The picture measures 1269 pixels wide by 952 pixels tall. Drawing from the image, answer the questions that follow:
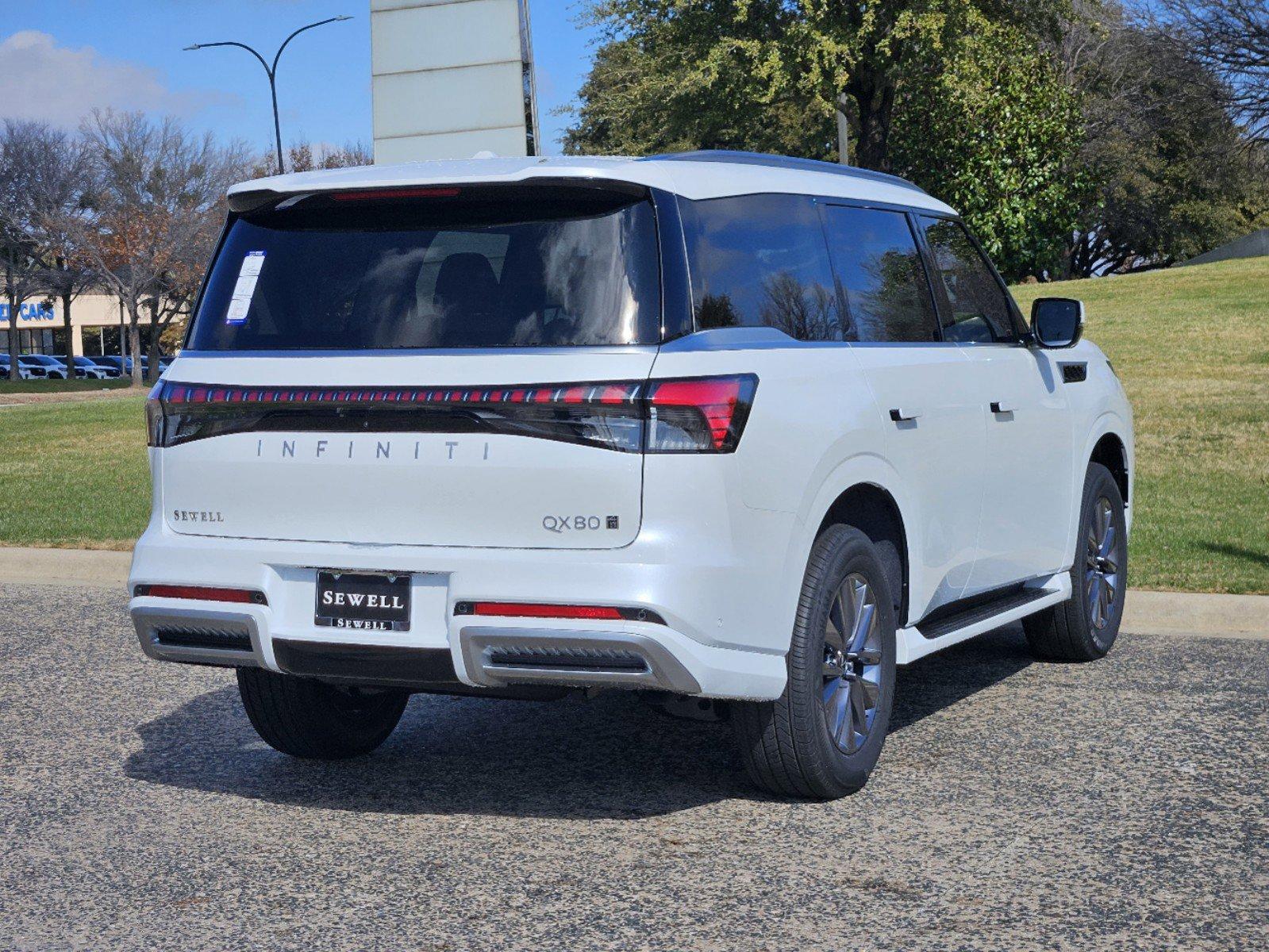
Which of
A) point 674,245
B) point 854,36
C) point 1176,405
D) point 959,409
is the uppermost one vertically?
point 854,36

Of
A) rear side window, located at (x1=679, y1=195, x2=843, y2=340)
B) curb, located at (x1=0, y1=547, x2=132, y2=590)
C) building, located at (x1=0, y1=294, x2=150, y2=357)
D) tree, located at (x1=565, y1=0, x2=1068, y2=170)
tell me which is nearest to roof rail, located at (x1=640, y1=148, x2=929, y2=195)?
rear side window, located at (x1=679, y1=195, x2=843, y2=340)

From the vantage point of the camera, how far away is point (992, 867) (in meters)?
4.61

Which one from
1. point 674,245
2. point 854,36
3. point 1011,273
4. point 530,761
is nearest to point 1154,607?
point 530,761

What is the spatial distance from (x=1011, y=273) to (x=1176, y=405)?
1842 centimetres

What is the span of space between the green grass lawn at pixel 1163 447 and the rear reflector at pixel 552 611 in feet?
16.9

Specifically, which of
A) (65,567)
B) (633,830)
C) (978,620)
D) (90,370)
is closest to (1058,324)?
(978,620)

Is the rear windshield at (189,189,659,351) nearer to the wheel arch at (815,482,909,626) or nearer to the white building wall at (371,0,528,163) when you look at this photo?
the wheel arch at (815,482,909,626)

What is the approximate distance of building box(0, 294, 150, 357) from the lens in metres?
102

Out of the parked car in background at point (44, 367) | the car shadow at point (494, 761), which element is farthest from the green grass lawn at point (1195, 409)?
the parked car in background at point (44, 367)

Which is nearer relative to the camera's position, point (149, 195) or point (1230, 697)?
point (1230, 697)

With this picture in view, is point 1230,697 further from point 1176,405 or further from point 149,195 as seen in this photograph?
point 149,195

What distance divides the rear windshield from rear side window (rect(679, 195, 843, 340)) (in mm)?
214

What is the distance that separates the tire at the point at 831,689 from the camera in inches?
196

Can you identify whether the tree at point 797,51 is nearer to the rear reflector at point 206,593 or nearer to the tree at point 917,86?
the tree at point 917,86
